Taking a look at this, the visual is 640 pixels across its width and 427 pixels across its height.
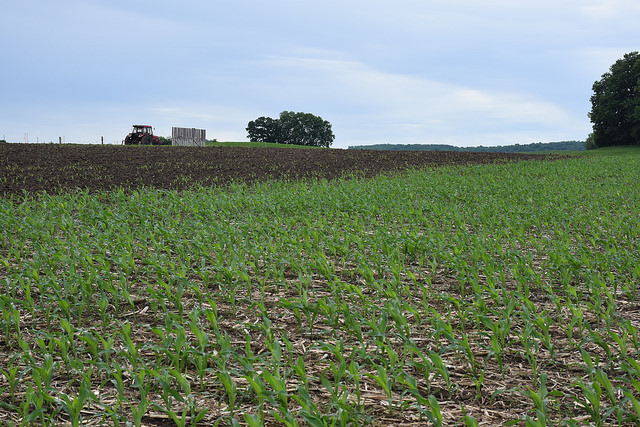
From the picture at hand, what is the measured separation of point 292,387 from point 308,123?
74.8 meters

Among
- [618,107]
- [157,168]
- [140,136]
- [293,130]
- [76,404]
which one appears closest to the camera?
[76,404]

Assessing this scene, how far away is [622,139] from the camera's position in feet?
186

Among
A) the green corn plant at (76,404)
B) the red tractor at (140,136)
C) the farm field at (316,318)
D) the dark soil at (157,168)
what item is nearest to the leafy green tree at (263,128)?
the red tractor at (140,136)

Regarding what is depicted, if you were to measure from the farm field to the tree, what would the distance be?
5316 cm

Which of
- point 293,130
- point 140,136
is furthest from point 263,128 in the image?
point 140,136

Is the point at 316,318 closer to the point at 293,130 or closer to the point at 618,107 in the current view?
the point at 618,107

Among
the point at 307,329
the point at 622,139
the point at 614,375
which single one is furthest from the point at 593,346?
the point at 622,139

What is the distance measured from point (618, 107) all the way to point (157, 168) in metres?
55.6

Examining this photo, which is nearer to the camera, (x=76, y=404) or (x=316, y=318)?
(x=76, y=404)

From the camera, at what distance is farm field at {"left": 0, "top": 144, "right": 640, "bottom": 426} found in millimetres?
2983

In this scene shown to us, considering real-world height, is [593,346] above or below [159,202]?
below

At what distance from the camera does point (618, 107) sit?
187 feet

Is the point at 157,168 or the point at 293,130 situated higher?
the point at 293,130

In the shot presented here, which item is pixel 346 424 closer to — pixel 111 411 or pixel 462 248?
pixel 111 411
